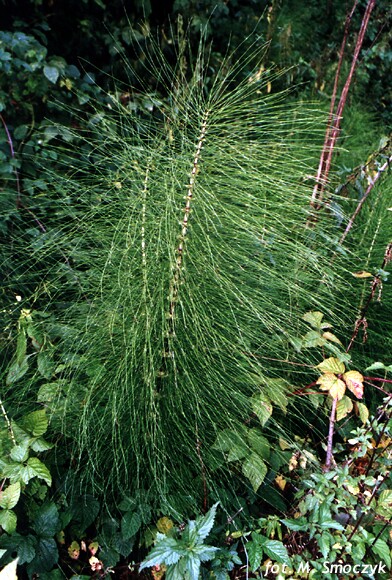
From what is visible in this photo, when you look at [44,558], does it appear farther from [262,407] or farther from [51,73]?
[51,73]

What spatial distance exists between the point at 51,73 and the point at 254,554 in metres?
2.02

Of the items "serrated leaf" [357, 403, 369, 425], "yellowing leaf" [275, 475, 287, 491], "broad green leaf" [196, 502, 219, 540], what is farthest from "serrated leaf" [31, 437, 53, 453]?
"serrated leaf" [357, 403, 369, 425]

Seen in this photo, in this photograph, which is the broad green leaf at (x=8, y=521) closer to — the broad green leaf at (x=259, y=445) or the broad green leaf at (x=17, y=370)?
the broad green leaf at (x=17, y=370)

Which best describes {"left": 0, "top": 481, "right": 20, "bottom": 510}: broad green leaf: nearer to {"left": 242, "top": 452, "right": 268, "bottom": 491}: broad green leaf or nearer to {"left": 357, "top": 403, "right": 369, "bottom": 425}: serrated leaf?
{"left": 242, "top": 452, "right": 268, "bottom": 491}: broad green leaf

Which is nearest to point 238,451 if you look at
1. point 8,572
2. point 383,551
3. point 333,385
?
point 333,385

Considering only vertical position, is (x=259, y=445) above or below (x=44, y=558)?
above

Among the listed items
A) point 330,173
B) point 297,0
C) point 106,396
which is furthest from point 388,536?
point 297,0

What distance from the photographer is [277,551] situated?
132 cm

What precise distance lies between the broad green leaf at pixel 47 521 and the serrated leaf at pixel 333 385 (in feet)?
2.38

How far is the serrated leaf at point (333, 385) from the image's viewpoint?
1.36 metres

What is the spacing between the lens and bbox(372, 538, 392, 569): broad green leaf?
1.33m

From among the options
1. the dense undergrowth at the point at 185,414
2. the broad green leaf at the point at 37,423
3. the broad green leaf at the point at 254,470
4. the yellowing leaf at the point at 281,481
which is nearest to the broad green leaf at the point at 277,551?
the dense undergrowth at the point at 185,414

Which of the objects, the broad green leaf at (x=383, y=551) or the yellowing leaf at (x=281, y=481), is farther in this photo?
the yellowing leaf at (x=281, y=481)

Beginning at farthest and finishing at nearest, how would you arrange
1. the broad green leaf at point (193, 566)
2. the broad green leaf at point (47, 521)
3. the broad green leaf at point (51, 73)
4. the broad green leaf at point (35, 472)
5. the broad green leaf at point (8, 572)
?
the broad green leaf at point (51, 73) → the broad green leaf at point (47, 521) → the broad green leaf at point (35, 472) → the broad green leaf at point (193, 566) → the broad green leaf at point (8, 572)
